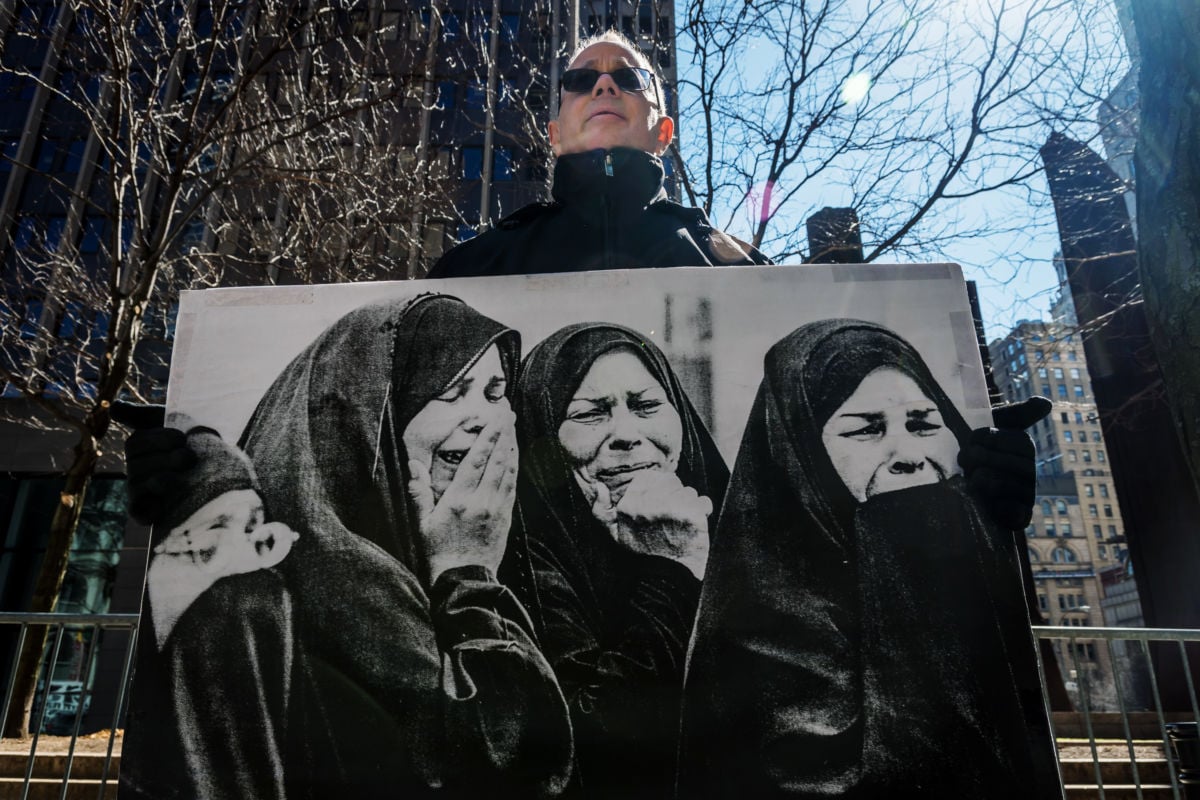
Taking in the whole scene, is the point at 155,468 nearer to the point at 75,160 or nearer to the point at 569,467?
the point at 569,467

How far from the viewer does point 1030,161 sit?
28.5ft

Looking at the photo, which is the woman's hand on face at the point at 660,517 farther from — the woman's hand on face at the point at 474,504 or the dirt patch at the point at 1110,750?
the dirt patch at the point at 1110,750

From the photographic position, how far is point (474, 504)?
1.91 metres

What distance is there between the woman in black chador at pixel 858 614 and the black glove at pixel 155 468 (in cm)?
131

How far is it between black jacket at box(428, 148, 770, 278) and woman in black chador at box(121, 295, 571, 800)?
1.87 feet

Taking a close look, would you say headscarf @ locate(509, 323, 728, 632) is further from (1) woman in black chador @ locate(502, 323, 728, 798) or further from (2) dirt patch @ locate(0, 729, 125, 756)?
(2) dirt patch @ locate(0, 729, 125, 756)

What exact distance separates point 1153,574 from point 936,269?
11.7 meters

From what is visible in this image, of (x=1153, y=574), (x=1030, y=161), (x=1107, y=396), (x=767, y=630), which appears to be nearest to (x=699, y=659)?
(x=767, y=630)

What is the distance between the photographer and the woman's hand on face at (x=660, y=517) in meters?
1.83

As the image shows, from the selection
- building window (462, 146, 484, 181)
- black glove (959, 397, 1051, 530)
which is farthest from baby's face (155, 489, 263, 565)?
building window (462, 146, 484, 181)

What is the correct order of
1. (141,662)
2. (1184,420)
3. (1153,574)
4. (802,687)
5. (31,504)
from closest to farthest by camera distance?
(802,687)
(141,662)
(1184,420)
(1153,574)
(31,504)

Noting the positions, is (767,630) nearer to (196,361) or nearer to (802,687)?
(802,687)

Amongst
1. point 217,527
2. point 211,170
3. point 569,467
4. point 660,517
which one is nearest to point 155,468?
point 217,527

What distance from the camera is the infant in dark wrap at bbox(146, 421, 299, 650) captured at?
1.89 meters
